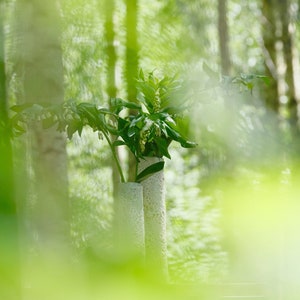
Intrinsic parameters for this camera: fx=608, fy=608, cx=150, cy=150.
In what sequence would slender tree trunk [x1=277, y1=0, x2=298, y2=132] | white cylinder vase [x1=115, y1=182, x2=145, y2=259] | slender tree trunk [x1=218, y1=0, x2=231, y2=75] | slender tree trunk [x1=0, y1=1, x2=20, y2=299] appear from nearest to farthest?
slender tree trunk [x1=0, y1=1, x2=20, y2=299] < white cylinder vase [x1=115, y1=182, x2=145, y2=259] < slender tree trunk [x1=277, y1=0, x2=298, y2=132] < slender tree trunk [x1=218, y1=0, x2=231, y2=75]

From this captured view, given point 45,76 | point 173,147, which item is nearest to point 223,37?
point 173,147

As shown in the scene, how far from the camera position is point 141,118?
3.89 ft

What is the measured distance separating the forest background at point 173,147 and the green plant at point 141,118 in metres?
0.04

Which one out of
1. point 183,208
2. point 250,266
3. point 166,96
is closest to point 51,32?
point 166,96

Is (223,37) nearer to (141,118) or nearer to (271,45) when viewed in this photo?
(271,45)

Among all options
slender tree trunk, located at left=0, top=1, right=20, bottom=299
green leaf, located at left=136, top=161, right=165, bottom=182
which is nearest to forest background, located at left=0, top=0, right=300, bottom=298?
slender tree trunk, located at left=0, top=1, right=20, bottom=299

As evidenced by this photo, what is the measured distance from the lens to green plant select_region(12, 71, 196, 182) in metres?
1.21

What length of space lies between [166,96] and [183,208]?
435 cm

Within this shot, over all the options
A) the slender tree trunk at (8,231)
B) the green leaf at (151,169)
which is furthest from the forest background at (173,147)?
the green leaf at (151,169)

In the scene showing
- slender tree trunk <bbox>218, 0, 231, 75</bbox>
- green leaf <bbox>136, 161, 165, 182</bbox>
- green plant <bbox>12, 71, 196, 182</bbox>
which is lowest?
green leaf <bbox>136, 161, 165, 182</bbox>

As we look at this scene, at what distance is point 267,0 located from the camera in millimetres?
4695

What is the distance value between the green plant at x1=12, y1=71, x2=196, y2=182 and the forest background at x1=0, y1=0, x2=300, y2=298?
0.13ft

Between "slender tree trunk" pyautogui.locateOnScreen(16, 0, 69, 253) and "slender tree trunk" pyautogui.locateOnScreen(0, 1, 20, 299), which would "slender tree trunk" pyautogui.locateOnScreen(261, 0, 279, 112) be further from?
"slender tree trunk" pyautogui.locateOnScreen(0, 1, 20, 299)

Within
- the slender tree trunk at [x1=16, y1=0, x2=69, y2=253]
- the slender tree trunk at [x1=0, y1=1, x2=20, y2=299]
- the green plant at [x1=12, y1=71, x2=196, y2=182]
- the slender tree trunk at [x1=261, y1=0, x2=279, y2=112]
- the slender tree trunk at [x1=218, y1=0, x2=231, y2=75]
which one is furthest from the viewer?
the slender tree trunk at [x1=218, y1=0, x2=231, y2=75]
